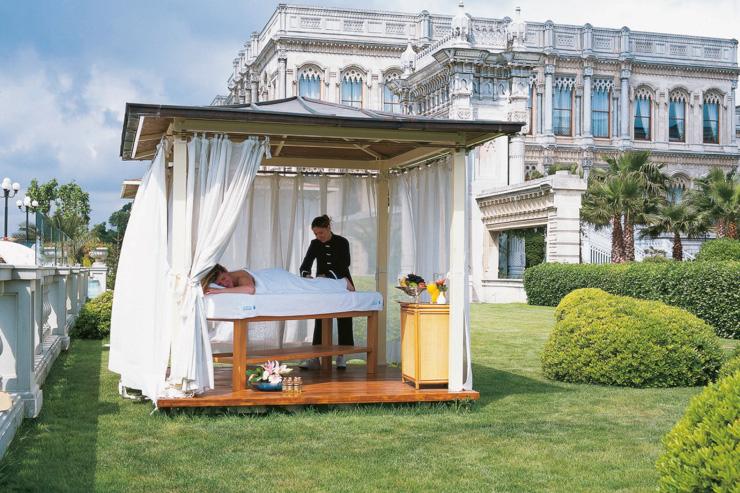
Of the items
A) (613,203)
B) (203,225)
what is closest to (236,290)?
(203,225)

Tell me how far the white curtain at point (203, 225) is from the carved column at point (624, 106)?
57.1 metres

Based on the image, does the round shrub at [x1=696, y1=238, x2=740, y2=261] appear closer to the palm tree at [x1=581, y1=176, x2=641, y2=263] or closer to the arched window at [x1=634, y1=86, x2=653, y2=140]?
the palm tree at [x1=581, y1=176, x2=641, y2=263]

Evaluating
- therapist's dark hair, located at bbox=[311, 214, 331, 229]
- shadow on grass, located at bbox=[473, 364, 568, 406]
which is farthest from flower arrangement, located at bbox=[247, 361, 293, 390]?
therapist's dark hair, located at bbox=[311, 214, 331, 229]

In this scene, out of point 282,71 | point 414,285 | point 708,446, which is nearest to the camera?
point 708,446

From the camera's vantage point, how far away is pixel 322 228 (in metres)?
11.3

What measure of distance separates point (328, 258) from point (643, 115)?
5727 centimetres

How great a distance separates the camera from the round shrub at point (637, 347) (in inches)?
437

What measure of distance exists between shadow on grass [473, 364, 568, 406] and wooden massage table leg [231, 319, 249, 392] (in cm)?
257

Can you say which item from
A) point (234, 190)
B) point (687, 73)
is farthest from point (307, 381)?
point (687, 73)

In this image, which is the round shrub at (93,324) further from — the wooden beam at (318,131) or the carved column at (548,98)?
the carved column at (548,98)

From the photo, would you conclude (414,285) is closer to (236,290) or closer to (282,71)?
(236,290)

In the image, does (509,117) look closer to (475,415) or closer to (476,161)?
(476,161)

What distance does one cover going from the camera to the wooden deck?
872 cm

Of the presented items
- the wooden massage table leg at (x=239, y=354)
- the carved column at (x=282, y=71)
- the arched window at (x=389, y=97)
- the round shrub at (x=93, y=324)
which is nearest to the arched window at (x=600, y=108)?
the arched window at (x=389, y=97)
